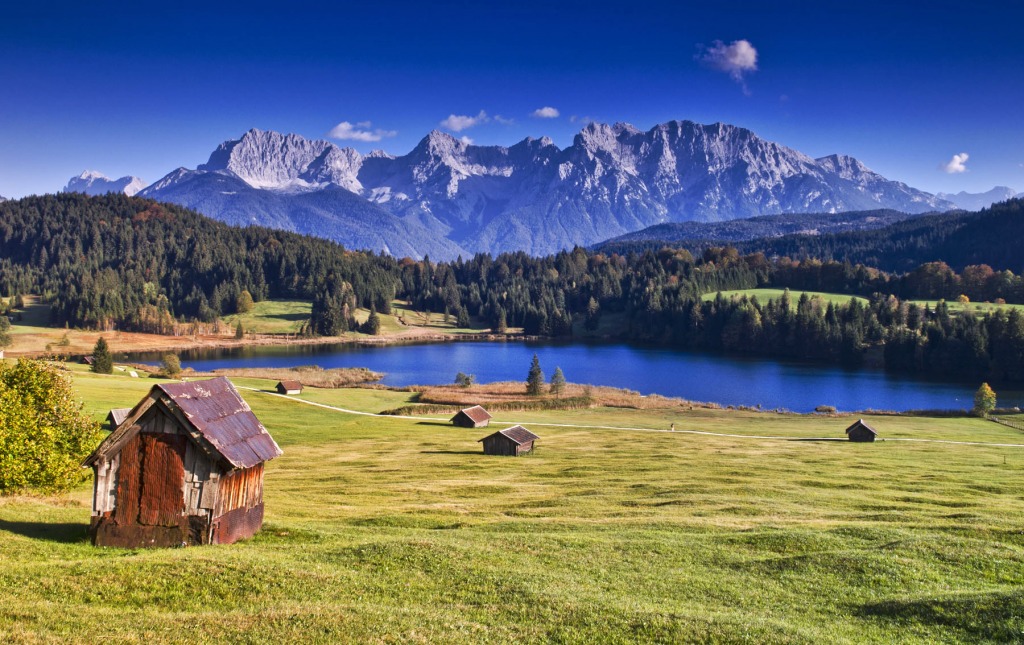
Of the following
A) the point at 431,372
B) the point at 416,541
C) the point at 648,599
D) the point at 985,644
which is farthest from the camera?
the point at 431,372

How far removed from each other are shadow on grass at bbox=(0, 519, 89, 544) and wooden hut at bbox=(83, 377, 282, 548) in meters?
0.77

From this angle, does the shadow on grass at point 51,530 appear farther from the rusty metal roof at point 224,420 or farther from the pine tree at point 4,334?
the pine tree at point 4,334

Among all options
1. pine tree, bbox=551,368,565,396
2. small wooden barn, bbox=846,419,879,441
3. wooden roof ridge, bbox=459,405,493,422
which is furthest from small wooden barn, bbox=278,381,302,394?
small wooden barn, bbox=846,419,879,441

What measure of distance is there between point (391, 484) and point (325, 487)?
4.13 metres

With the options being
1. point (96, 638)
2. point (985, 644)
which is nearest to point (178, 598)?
point (96, 638)

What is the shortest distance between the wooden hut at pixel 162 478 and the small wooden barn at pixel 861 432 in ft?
219

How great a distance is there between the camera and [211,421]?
24.8m

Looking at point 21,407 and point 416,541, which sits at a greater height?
point 21,407

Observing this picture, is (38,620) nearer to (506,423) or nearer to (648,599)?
(648,599)

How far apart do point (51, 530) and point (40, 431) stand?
683 cm

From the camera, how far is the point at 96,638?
1448cm

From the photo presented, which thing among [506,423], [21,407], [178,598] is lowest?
[506,423]

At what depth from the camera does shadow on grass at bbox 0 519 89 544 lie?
76.8 ft

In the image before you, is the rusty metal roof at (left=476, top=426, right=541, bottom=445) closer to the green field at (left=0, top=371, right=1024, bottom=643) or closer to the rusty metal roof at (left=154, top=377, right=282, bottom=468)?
the green field at (left=0, top=371, right=1024, bottom=643)
